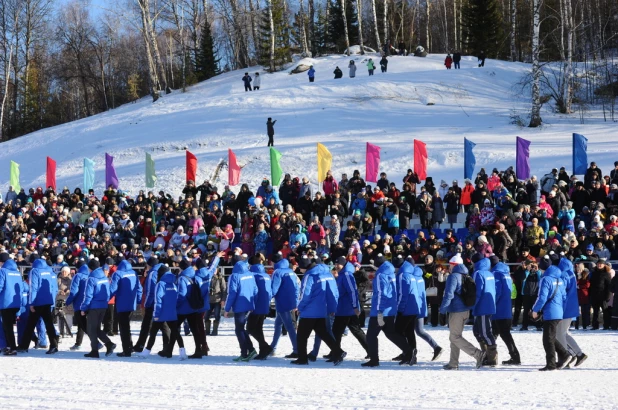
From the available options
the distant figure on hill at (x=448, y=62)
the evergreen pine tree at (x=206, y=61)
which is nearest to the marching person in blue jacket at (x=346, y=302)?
the distant figure on hill at (x=448, y=62)

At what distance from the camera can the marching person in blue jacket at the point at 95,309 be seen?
13.7 m

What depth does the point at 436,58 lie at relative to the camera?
48.7 meters

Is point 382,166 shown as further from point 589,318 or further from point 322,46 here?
point 322,46

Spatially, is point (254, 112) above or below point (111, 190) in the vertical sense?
above

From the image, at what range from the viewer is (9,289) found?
46.4 feet

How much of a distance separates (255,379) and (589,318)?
8341mm

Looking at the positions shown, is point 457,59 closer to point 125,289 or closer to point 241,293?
point 125,289

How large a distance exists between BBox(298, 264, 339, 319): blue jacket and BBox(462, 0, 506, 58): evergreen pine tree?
42.3m

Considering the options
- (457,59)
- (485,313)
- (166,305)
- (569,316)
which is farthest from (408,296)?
(457,59)

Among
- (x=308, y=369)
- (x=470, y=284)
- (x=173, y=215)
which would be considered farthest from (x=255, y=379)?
(x=173, y=215)

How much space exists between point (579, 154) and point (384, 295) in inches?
590

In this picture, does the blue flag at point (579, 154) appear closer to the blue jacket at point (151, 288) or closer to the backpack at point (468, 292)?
the backpack at point (468, 292)

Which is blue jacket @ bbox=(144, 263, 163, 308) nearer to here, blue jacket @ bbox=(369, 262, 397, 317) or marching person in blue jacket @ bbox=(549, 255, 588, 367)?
blue jacket @ bbox=(369, 262, 397, 317)

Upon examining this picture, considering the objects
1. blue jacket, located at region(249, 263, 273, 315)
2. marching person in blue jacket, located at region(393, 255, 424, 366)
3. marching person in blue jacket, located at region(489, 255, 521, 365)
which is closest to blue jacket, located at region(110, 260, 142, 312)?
blue jacket, located at region(249, 263, 273, 315)
